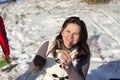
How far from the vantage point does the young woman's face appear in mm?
3475

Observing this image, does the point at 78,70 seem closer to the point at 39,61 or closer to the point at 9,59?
the point at 39,61

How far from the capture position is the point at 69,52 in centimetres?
350

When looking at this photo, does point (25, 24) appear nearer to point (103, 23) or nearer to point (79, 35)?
point (103, 23)

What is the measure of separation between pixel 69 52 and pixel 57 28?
603 centimetres

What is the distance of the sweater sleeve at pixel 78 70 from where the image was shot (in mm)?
3497

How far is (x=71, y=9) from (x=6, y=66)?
569 centimetres

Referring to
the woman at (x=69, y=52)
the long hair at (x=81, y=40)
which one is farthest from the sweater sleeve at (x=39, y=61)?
the long hair at (x=81, y=40)

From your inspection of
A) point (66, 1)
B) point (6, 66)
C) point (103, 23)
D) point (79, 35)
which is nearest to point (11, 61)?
point (6, 66)

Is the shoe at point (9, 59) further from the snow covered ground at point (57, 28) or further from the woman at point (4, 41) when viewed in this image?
the snow covered ground at point (57, 28)

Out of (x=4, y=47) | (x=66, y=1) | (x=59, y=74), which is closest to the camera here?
(x=59, y=74)

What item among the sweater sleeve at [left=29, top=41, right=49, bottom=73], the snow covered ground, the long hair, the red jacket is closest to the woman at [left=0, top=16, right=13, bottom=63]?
the red jacket

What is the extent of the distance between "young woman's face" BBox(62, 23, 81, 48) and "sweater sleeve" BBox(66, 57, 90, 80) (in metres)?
0.27

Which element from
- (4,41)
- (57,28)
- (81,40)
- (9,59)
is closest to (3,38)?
(4,41)

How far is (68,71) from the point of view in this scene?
3.50 m
